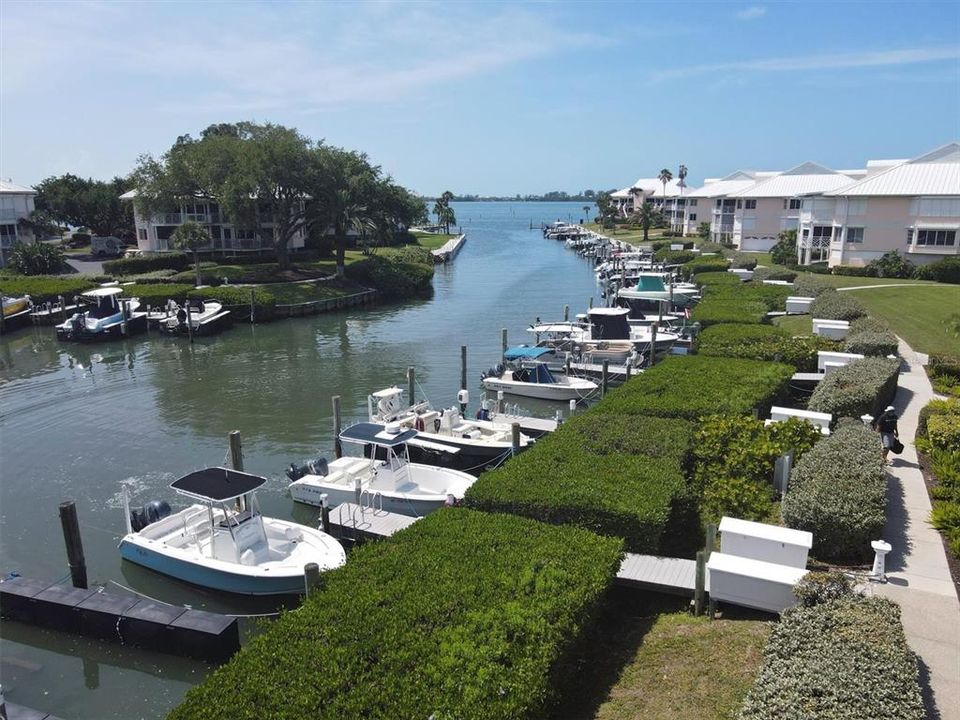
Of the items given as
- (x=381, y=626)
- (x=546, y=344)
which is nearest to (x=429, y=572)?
(x=381, y=626)

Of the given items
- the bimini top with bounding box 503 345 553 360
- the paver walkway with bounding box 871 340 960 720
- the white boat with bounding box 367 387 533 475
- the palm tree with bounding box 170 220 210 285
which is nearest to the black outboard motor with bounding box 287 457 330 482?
the white boat with bounding box 367 387 533 475

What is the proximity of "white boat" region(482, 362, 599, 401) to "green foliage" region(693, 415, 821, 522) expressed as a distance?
12.6 metres

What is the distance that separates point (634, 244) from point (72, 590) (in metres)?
105

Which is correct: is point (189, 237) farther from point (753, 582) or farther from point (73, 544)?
point (753, 582)

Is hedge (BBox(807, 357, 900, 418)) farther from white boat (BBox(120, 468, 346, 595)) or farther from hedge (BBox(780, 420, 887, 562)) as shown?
white boat (BBox(120, 468, 346, 595))

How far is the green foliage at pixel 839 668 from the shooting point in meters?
8.45

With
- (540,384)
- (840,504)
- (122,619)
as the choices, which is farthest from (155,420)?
(840,504)

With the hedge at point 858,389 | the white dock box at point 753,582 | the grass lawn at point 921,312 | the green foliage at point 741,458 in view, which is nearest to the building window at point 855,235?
the grass lawn at point 921,312

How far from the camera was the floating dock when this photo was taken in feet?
47.4

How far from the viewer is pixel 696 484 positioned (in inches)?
721

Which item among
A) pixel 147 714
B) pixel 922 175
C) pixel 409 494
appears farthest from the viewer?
pixel 922 175

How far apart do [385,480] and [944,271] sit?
52749 millimetres

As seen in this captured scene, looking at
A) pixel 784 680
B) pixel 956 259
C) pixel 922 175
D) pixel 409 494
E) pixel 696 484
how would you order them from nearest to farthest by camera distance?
pixel 784 680 → pixel 696 484 → pixel 409 494 → pixel 956 259 → pixel 922 175

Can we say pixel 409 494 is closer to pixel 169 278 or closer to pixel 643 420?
pixel 643 420
